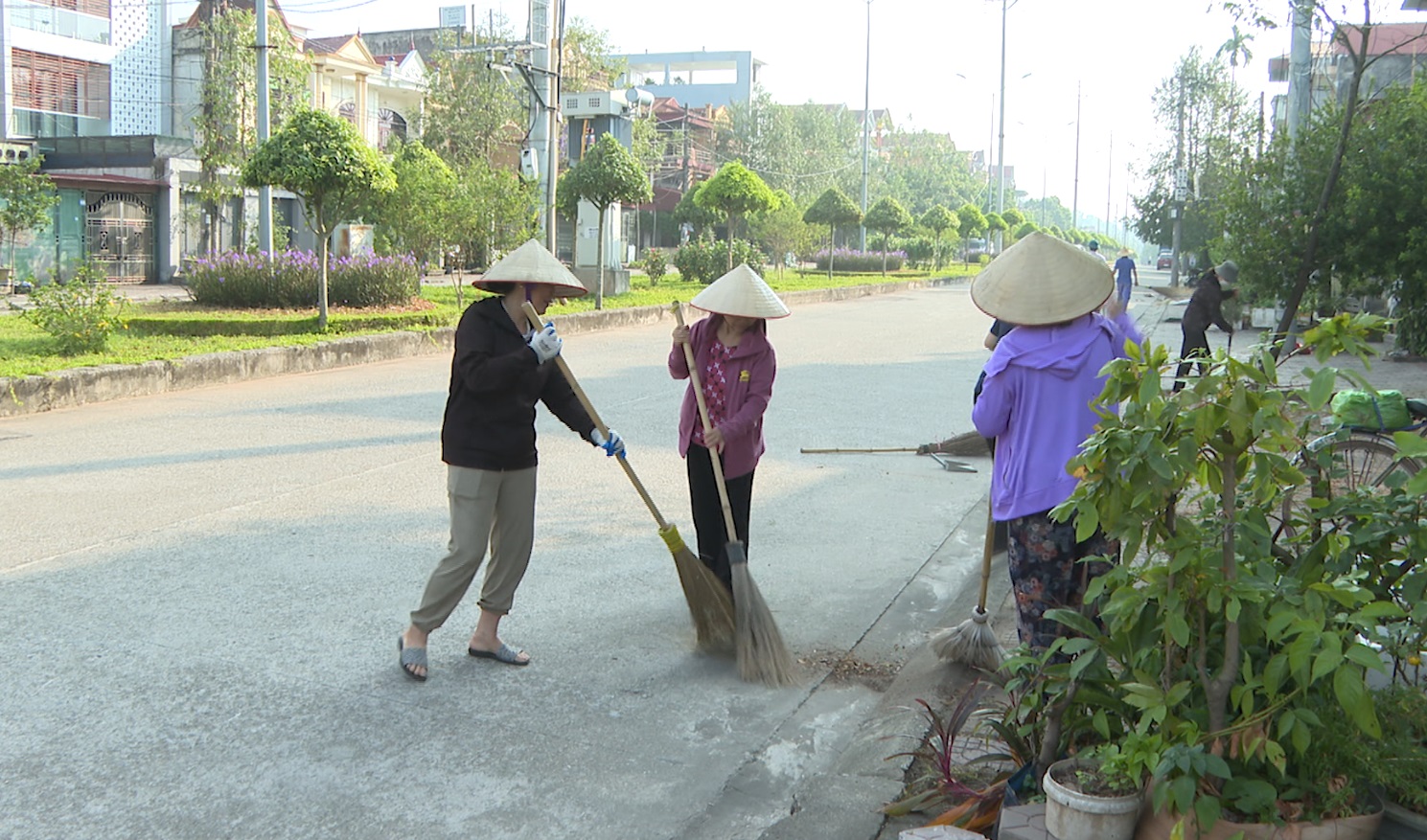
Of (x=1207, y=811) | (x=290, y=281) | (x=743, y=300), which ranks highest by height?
(x=290, y=281)

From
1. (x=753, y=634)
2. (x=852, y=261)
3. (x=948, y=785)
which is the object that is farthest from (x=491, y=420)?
(x=852, y=261)

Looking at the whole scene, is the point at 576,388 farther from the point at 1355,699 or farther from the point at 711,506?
the point at 1355,699

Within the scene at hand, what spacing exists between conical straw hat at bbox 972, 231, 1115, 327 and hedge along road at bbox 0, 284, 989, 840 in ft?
4.78

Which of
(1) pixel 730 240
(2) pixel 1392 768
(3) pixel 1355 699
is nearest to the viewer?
(3) pixel 1355 699

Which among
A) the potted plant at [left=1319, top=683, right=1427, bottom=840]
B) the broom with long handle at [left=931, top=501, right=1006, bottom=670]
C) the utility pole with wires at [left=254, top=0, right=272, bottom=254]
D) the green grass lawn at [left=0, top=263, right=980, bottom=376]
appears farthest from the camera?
the utility pole with wires at [left=254, top=0, right=272, bottom=254]

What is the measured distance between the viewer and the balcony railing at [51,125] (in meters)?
31.2

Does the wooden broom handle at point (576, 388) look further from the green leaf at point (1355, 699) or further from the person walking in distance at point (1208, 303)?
the person walking in distance at point (1208, 303)

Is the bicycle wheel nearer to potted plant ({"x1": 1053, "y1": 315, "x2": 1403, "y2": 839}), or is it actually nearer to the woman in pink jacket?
potted plant ({"x1": 1053, "y1": 315, "x2": 1403, "y2": 839})

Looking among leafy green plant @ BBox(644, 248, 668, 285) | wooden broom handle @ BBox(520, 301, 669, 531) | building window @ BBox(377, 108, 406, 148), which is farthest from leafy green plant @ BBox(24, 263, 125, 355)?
Result: building window @ BBox(377, 108, 406, 148)

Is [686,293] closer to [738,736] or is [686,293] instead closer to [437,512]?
[437,512]

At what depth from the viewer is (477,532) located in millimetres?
4523

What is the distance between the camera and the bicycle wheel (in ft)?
10.4

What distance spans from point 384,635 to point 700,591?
128 centimetres

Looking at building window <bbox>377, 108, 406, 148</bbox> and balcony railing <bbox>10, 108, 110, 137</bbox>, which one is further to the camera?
building window <bbox>377, 108, 406, 148</bbox>
